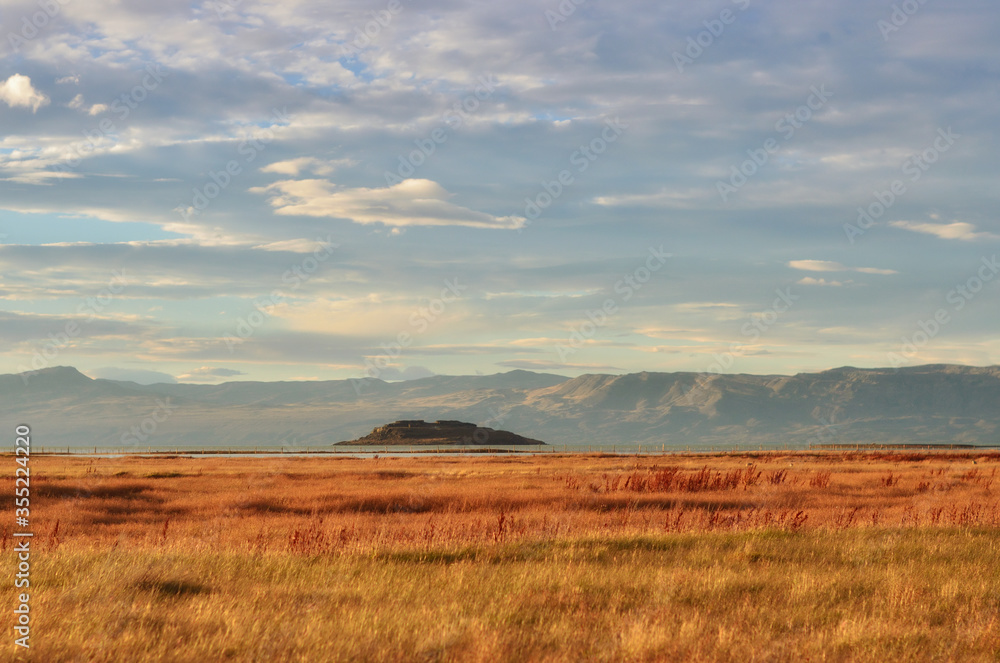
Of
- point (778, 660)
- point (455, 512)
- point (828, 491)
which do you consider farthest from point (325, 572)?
point (828, 491)

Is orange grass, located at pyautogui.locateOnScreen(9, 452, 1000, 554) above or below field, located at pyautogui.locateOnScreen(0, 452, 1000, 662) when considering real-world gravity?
below

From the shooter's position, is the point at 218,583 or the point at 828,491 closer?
the point at 218,583

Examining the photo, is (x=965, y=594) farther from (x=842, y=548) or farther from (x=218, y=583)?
(x=218, y=583)

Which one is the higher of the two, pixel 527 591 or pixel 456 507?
pixel 527 591

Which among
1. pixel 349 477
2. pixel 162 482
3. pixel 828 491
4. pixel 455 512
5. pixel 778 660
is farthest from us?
pixel 349 477

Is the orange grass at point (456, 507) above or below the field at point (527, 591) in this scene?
below

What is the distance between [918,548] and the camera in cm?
1575

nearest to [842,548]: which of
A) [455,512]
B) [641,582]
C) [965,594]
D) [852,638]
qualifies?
[965,594]

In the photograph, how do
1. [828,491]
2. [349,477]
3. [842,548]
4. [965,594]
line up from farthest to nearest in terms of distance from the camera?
1. [349,477]
2. [828,491]
3. [842,548]
4. [965,594]

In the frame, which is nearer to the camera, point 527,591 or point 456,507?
point 527,591

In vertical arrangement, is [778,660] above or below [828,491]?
above

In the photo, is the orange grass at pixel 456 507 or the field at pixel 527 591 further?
the orange grass at pixel 456 507

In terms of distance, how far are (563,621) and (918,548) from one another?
9.93 metres

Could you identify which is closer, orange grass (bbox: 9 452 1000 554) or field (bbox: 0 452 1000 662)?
field (bbox: 0 452 1000 662)
